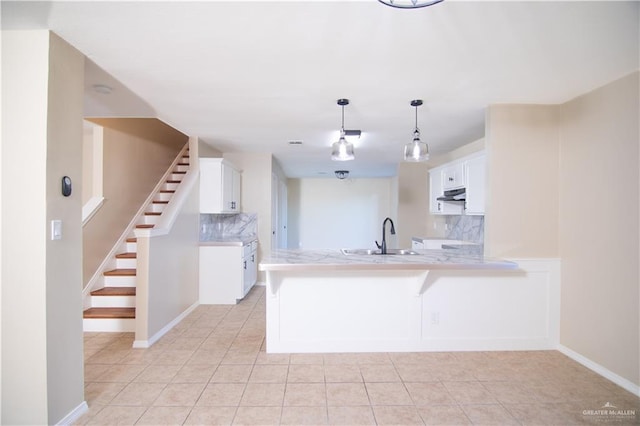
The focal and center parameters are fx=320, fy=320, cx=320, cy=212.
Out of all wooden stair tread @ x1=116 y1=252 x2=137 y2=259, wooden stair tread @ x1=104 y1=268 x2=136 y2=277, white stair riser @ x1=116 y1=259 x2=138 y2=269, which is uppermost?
wooden stair tread @ x1=116 y1=252 x2=137 y2=259

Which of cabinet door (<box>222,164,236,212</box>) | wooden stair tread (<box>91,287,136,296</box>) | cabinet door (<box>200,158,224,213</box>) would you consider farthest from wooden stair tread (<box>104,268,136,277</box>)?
cabinet door (<box>222,164,236,212</box>)

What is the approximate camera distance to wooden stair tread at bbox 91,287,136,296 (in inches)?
139

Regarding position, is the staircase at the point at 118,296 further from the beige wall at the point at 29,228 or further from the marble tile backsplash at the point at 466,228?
the marble tile backsplash at the point at 466,228

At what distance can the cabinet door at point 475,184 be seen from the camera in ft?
11.8

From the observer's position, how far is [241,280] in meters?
4.37

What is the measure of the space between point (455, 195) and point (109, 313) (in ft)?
14.1

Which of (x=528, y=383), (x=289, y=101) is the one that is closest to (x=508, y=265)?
(x=528, y=383)

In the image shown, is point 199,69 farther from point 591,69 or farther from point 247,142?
point 591,69

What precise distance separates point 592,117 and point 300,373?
3.10 meters

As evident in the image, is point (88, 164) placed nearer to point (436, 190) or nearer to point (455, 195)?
point (455, 195)

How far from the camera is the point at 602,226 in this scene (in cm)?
247

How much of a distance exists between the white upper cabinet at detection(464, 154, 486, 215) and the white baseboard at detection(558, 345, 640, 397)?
1.48m

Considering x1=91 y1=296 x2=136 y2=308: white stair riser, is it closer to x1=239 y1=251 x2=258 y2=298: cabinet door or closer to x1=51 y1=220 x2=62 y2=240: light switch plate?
x1=239 y1=251 x2=258 y2=298: cabinet door

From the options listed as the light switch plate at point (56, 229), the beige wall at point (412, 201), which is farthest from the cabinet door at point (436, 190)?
the light switch plate at point (56, 229)
